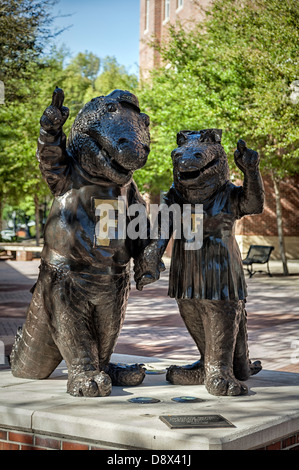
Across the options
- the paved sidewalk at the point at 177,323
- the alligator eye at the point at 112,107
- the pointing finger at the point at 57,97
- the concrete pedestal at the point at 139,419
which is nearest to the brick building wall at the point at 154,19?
the paved sidewalk at the point at 177,323

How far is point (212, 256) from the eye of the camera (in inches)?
161

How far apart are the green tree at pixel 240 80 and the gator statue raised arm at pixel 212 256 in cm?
1038

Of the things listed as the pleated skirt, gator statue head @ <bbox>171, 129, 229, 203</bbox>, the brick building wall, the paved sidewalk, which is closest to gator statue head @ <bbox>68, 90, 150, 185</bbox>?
gator statue head @ <bbox>171, 129, 229, 203</bbox>

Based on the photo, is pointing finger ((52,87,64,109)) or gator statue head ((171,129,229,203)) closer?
pointing finger ((52,87,64,109))

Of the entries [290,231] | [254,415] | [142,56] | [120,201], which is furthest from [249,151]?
[142,56]

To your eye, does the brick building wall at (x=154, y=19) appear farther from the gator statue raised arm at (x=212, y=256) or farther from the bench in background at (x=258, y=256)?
the gator statue raised arm at (x=212, y=256)

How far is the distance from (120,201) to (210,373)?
118 centimetres

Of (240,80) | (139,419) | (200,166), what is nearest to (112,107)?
(200,166)

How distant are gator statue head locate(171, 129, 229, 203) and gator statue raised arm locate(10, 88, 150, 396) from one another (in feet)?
0.77

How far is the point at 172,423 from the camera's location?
331 centimetres

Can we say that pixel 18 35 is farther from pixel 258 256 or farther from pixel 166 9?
pixel 166 9

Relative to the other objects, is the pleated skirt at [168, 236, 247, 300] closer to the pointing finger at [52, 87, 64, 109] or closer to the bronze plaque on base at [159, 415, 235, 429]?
the bronze plaque on base at [159, 415, 235, 429]

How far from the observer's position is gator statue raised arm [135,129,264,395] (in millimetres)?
3984
